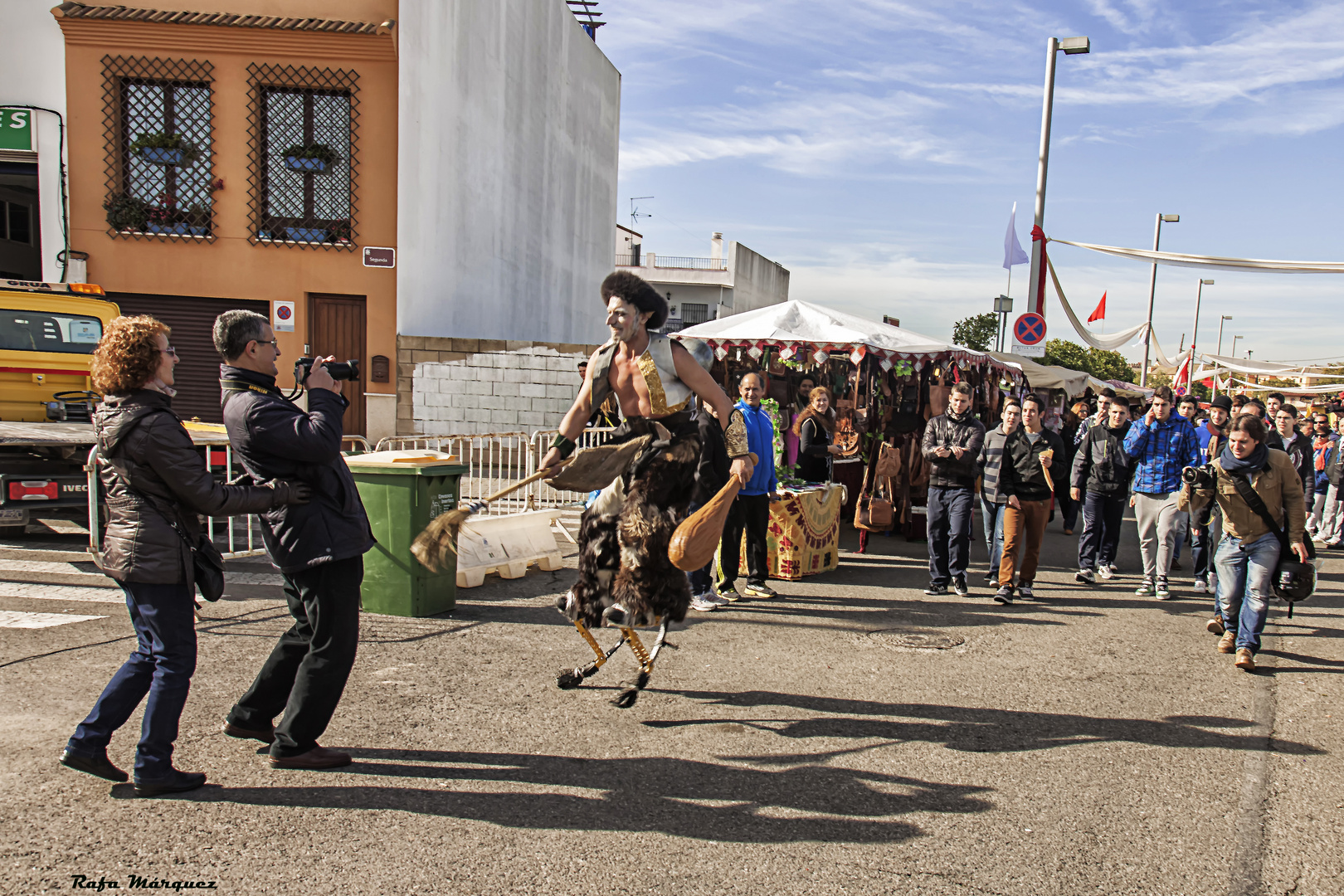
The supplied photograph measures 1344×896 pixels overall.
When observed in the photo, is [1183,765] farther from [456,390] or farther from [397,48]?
[397,48]

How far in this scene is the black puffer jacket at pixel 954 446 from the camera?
796 centimetres

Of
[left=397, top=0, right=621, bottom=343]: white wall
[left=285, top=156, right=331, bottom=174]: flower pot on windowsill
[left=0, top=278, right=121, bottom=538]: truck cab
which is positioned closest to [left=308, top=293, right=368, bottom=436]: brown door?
[left=397, top=0, right=621, bottom=343]: white wall

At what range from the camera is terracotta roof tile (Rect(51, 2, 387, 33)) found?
49.0ft

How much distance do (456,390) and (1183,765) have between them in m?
12.9

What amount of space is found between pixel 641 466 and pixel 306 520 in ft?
5.49

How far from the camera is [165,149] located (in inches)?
606

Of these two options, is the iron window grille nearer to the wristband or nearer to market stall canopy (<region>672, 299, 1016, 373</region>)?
market stall canopy (<region>672, 299, 1016, 373</region>)

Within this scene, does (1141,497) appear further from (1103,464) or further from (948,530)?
(948,530)

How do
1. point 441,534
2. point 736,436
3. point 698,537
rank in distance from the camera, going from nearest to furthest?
point 698,537 < point 441,534 < point 736,436

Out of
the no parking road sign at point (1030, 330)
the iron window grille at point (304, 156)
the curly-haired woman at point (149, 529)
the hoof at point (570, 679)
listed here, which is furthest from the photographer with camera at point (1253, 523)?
the iron window grille at point (304, 156)

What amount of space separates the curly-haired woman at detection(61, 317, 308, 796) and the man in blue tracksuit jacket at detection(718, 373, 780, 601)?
4.60 meters

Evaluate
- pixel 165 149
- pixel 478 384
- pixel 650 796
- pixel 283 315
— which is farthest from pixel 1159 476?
pixel 165 149

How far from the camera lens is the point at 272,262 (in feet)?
51.2

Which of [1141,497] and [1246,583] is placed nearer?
[1246,583]
